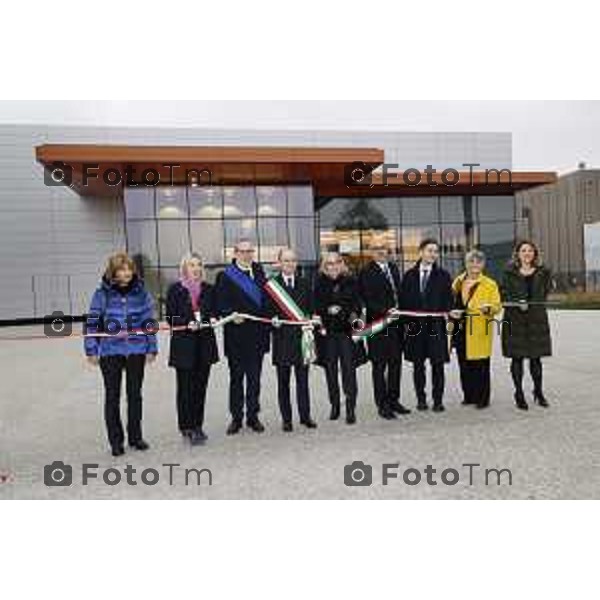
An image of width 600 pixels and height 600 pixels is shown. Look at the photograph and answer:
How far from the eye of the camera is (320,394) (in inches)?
302

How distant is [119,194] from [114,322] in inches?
1019

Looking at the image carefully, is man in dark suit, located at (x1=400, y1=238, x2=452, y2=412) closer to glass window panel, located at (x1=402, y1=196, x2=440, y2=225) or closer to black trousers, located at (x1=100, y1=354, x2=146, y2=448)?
black trousers, located at (x1=100, y1=354, x2=146, y2=448)

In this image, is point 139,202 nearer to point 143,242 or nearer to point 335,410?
point 143,242

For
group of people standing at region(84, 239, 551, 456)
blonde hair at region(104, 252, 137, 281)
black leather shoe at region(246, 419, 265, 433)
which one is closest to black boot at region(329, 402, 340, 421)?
group of people standing at region(84, 239, 551, 456)

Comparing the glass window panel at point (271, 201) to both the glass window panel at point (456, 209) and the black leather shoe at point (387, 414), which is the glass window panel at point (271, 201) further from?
the black leather shoe at point (387, 414)

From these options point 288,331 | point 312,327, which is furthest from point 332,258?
point 288,331

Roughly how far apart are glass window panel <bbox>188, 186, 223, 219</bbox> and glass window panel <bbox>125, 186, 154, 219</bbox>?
→ 1.58 m

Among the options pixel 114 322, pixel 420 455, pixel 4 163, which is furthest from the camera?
pixel 4 163

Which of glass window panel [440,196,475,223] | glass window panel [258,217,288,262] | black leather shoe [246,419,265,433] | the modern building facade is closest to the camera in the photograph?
black leather shoe [246,419,265,433]

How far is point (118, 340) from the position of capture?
512 cm

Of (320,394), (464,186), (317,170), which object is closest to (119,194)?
(317,170)

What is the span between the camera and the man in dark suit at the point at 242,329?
5598 mm

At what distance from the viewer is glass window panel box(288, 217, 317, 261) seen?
2538cm

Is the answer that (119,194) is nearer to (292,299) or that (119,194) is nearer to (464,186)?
(464,186)
